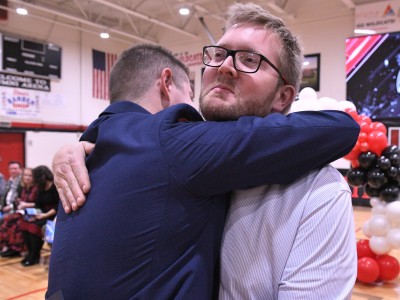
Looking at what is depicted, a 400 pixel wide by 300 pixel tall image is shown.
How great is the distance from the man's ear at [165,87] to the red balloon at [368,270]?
12.4 feet

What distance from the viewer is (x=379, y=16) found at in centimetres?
966

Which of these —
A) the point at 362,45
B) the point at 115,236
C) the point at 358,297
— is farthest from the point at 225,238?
the point at 362,45

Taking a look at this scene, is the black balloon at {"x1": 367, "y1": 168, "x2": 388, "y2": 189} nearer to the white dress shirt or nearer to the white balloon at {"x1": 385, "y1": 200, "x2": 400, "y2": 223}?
the white balloon at {"x1": 385, "y1": 200, "x2": 400, "y2": 223}

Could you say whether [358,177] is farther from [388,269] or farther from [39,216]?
[39,216]

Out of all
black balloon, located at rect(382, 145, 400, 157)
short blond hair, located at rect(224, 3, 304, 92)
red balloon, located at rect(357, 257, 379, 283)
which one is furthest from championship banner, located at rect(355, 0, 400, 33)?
short blond hair, located at rect(224, 3, 304, 92)

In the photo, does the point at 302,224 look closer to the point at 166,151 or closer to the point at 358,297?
the point at 166,151

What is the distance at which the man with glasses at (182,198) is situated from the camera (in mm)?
930

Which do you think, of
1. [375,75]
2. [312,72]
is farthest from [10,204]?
[375,75]

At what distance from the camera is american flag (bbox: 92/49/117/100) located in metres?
13.3

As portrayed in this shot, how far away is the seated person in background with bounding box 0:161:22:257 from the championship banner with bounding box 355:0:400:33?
8807mm

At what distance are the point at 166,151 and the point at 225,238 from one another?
1.04 ft

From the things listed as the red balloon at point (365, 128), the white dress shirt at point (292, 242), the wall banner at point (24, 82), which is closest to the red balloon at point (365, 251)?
the red balloon at point (365, 128)

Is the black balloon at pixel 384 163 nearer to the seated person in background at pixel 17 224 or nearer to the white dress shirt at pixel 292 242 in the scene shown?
the white dress shirt at pixel 292 242

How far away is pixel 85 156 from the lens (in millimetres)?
1234
